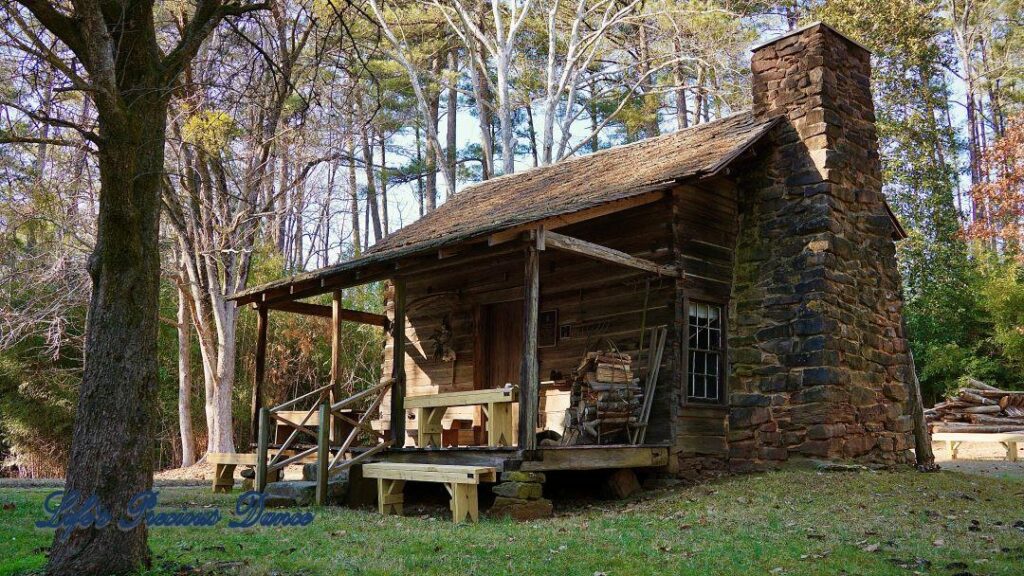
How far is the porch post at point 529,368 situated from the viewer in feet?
29.9

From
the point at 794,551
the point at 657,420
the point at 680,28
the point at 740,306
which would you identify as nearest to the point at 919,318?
the point at 680,28

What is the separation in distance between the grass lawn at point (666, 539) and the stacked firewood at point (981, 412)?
8.00 metres

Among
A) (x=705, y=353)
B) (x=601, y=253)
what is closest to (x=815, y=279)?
(x=705, y=353)

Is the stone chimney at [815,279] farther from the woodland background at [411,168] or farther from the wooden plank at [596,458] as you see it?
the woodland background at [411,168]

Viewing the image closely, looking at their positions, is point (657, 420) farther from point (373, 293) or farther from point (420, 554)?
point (373, 293)

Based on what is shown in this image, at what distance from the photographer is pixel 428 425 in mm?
10641

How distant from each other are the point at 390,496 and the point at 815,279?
5997 millimetres

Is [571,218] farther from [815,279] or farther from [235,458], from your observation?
[235,458]

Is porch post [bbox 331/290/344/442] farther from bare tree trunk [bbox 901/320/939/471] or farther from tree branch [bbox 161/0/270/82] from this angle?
bare tree trunk [bbox 901/320/939/471]

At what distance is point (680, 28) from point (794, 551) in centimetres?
2023

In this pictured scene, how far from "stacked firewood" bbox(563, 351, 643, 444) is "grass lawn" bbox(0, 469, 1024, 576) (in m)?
0.98

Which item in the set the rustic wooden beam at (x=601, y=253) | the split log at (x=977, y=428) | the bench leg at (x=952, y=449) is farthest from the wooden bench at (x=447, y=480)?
the split log at (x=977, y=428)

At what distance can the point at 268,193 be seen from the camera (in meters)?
19.8

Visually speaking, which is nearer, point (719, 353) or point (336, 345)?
point (336, 345)
